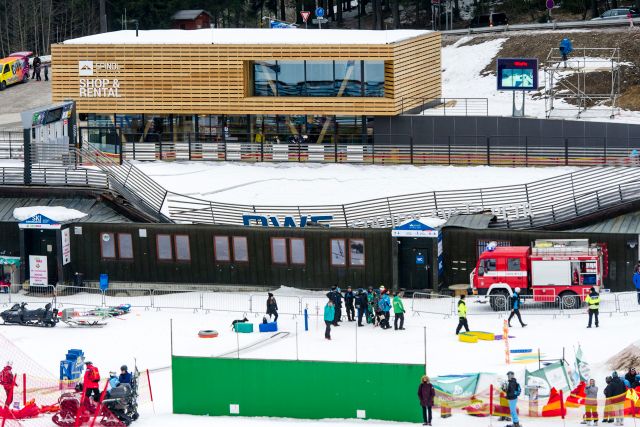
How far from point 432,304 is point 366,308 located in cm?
429

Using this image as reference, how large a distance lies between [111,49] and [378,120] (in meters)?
13.2

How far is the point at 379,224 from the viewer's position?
64.5 meters

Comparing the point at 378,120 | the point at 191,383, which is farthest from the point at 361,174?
the point at 191,383

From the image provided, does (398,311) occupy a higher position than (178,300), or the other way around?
(398,311)

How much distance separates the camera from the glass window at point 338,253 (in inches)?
2440

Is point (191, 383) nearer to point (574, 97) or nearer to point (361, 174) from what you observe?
point (361, 174)

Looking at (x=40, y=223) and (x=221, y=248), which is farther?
(x=40, y=223)

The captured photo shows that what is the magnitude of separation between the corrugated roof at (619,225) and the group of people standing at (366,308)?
29.5ft

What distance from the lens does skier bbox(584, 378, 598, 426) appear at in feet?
138

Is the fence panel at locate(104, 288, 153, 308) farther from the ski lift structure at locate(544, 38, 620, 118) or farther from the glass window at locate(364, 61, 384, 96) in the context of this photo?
the ski lift structure at locate(544, 38, 620, 118)

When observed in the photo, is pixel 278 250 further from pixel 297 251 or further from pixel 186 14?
pixel 186 14

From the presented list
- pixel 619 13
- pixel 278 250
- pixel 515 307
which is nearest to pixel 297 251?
pixel 278 250

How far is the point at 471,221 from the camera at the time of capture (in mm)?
62250

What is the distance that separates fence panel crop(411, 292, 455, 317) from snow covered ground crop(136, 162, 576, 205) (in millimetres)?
12544
